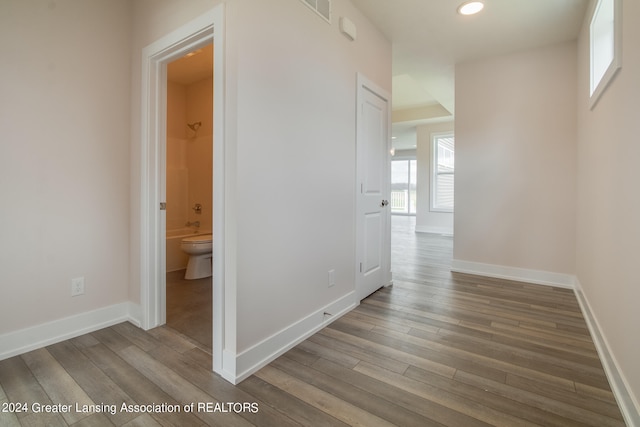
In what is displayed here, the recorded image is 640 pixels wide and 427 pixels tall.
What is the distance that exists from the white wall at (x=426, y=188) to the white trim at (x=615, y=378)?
4.99m

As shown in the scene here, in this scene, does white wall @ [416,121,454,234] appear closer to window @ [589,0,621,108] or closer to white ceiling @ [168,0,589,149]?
white ceiling @ [168,0,589,149]

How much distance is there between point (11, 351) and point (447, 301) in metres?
3.21

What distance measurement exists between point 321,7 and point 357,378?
2449 mm

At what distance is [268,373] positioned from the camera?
5.47 feet

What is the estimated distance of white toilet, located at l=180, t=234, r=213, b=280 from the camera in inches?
137

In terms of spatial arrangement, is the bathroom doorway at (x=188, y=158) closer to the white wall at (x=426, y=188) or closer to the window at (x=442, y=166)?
the white wall at (x=426, y=188)

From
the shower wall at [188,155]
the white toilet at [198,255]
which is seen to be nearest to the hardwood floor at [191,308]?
the white toilet at [198,255]

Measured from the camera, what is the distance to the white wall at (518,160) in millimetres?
3252

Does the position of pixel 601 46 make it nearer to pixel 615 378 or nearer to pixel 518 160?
pixel 518 160

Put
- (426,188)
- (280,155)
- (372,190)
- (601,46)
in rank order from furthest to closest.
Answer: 1. (426,188)
2. (372,190)
3. (601,46)
4. (280,155)

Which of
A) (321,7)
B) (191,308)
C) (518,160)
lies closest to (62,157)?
(191,308)

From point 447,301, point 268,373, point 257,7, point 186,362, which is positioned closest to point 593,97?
point 447,301

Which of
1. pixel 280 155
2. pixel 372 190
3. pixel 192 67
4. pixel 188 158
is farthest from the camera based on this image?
pixel 188 158

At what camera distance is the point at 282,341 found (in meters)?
1.88
